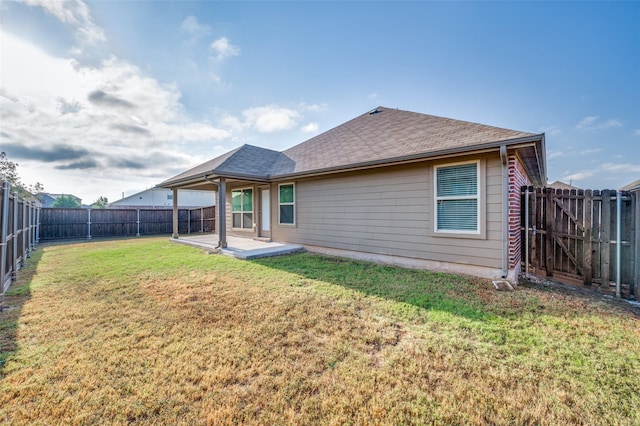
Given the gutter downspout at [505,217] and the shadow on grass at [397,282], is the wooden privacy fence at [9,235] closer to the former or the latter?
the shadow on grass at [397,282]

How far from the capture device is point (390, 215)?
6.74 metres

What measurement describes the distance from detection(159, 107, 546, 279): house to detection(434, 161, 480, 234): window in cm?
2

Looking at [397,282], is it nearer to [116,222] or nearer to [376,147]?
[376,147]

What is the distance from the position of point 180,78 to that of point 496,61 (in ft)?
36.9

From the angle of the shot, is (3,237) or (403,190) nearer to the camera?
(3,237)

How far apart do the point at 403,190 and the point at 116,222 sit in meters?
16.4

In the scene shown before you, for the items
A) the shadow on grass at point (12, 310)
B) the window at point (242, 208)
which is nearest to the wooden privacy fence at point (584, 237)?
the shadow on grass at point (12, 310)

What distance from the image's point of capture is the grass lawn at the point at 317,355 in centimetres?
194

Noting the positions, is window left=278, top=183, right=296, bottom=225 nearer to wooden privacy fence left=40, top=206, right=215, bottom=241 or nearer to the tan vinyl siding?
the tan vinyl siding

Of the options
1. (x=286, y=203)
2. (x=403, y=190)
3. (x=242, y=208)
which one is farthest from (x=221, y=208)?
(x=403, y=190)

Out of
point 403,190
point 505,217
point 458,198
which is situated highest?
point 403,190

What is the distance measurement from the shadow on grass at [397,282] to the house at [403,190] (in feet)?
2.06

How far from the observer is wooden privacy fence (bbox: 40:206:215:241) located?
13.4m

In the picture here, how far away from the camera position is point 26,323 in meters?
3.44
